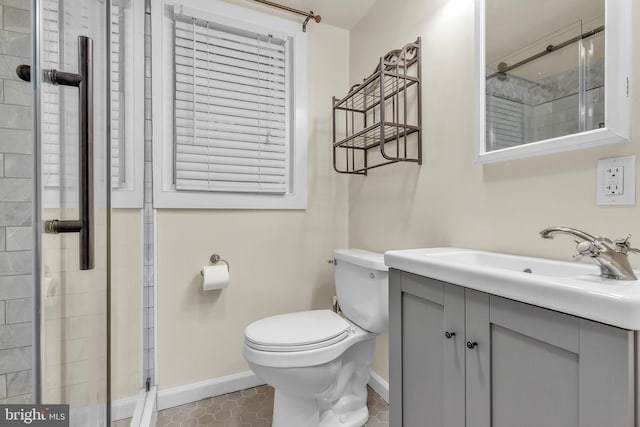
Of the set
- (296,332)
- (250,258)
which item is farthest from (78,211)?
(250,258)

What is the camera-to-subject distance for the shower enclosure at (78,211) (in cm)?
59

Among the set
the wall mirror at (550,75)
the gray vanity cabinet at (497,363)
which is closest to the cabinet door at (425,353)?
the gray vanity cabinet at (497,363)

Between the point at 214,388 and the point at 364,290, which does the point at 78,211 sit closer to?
the point at 364,290

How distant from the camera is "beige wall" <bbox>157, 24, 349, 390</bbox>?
164 centimetres

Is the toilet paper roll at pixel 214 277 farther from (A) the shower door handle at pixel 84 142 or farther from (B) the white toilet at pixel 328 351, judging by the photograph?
(A) the shower door handle at pixel 84 142

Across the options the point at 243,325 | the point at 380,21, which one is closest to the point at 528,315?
the point at 243,325

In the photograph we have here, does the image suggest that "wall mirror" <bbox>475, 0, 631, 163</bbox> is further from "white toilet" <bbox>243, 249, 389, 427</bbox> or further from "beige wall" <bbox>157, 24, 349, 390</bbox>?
"beige wall" <bbox>157, 24, 349, 390</bbox>

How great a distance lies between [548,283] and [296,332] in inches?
38.0

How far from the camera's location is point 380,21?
5.70 feet

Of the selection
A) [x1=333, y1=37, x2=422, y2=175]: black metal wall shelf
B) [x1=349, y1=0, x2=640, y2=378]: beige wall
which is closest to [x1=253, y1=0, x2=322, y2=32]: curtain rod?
[x1=349, y1=0, x2=640, y2=378]: beige wall

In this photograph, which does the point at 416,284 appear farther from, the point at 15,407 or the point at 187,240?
the point at 187,240

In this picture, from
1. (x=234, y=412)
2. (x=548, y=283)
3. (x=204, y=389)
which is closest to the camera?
(x=548, y=283)

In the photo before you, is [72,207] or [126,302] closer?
[72,207]

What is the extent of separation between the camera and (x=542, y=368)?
2.04 ft
